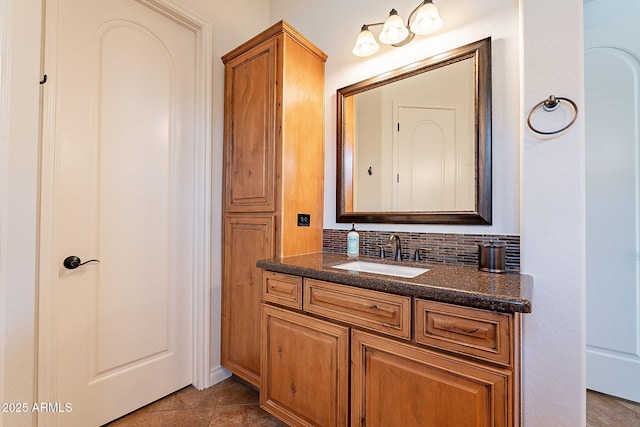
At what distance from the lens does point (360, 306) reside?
3.59 feet

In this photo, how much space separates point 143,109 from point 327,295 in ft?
5.08

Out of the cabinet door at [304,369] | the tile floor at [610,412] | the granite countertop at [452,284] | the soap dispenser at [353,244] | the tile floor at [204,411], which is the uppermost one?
the soap dispenser at [353,244]

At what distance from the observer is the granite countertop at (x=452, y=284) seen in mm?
803

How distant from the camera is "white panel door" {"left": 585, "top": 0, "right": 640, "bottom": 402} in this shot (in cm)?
160

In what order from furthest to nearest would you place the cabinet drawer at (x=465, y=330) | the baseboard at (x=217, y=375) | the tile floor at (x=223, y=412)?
the baseboard at (x=217, y=375)
the tile floor at (x=223, y=412)
the cabinet drawer at (x=465, y=330)

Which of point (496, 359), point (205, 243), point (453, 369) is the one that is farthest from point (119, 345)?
point (496, 359)

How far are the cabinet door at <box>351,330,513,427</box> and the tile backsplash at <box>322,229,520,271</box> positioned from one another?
582 mm

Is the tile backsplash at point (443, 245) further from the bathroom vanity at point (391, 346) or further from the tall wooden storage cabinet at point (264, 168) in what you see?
the tall wooden storage cabinet at point (264, 168)

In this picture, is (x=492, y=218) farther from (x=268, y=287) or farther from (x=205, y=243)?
(x=205, y=243)

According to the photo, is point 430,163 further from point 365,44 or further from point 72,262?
point 72,262

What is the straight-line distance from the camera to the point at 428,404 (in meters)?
0.93

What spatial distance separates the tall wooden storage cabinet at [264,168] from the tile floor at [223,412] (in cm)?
16

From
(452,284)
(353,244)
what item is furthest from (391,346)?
(353,244)

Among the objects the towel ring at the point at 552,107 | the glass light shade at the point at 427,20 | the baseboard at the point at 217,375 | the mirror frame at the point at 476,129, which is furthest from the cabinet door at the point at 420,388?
the glass light shade at the point at 427,20
